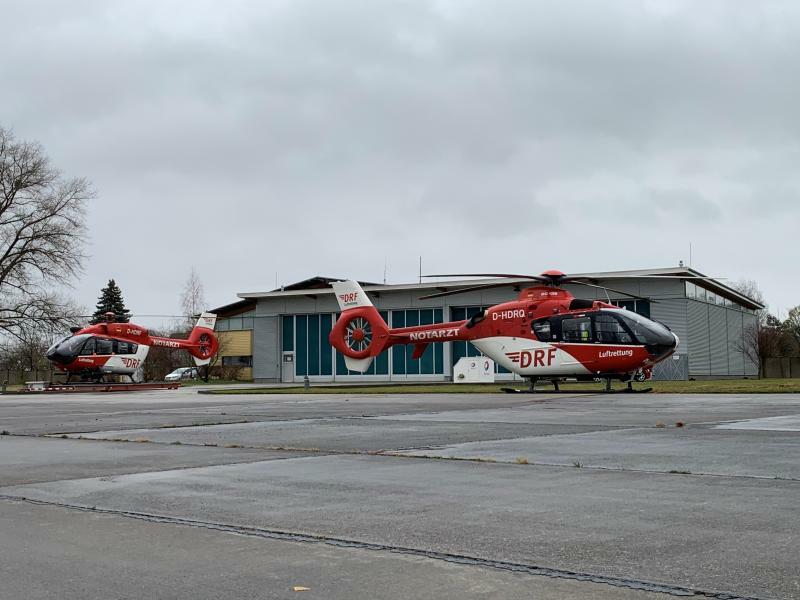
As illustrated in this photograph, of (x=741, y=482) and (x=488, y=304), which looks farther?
(x=488, y=304)

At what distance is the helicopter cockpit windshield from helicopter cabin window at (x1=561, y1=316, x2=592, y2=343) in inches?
1182

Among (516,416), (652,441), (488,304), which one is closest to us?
(652,441)

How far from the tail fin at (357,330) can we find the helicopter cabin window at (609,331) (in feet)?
40.9

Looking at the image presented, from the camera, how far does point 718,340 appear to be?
203ft

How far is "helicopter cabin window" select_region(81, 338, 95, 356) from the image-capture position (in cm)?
5153

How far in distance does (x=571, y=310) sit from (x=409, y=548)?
2906 cm

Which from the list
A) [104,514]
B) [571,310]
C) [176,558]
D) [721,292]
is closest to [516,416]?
[104,514]

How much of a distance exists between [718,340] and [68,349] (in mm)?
41949

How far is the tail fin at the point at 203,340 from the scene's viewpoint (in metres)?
58.8

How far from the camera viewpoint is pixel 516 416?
1722 centimetres

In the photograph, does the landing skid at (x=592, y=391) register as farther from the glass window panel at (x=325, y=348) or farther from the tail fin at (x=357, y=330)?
the glass window panel at (x=325, y=348)

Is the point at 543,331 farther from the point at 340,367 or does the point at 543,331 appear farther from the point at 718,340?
the point at 340,367

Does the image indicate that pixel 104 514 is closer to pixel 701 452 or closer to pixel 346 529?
pixel 346 529

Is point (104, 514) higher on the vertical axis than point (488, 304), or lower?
lower
